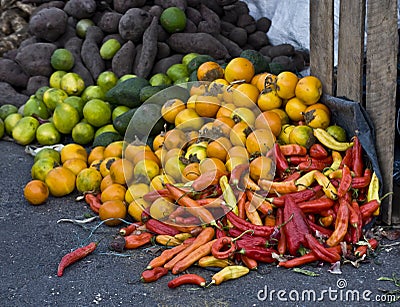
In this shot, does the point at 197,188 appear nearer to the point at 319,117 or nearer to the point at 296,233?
the point at 296,233

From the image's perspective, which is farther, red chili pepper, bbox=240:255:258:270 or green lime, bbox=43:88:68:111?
green lime, bbox=43:88:68:111

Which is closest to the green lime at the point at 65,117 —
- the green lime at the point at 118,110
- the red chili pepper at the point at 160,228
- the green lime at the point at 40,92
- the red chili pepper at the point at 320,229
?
the green lime at the point at 118,110

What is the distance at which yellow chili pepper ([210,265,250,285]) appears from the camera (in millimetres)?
3027

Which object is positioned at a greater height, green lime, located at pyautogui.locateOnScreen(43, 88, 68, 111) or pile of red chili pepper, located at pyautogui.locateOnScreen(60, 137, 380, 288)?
green lime, located at pyautogui.locateOnScreen(43, 88, 68, 111)

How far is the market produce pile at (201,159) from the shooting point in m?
3.26

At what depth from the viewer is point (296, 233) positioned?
10.5ft

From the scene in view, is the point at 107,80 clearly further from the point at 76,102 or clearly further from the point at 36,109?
the point at 36,109

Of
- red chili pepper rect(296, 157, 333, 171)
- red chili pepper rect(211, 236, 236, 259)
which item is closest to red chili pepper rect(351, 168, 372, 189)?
red chili pepper rect(296, 157, 333, 171)

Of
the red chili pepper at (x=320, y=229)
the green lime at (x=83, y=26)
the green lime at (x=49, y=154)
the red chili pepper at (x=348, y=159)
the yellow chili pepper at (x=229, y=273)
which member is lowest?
the yellow chili pepper at (x=229, y=273)

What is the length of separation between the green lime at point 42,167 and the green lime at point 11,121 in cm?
127

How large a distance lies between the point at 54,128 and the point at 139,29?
4.21 feet

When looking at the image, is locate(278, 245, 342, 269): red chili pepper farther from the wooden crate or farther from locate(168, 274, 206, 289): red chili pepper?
the wooden crate

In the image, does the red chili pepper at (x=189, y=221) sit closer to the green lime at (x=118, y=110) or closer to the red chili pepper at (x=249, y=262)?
the red chili pepper at (x=249, y=262)

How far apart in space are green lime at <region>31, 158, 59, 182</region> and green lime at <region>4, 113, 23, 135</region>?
1268 mm
